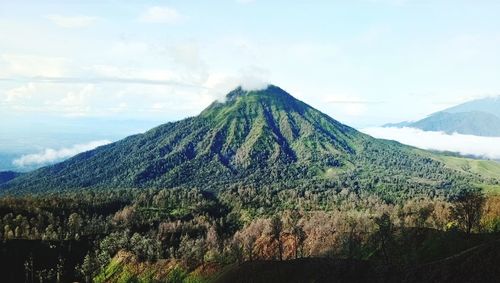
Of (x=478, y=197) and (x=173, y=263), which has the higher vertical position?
(x=478, y=197)

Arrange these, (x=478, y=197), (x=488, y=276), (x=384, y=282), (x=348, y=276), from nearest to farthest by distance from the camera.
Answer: (x=488, y=276)
(x=384, y=282)
(x=348, y=276)
(x=478, y=197)

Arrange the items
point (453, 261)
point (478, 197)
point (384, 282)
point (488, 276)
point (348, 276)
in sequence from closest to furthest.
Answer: point (488, 276), point (453, 261), point (384, 282), point (348, 276), point (478, 197)

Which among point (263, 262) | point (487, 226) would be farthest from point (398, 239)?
point (263, 262)

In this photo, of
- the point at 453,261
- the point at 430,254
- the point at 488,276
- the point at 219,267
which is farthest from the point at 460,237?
the point at 219,267

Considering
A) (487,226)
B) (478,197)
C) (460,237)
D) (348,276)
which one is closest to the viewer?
(348,276)

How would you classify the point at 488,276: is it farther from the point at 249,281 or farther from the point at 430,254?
the point at 249,281

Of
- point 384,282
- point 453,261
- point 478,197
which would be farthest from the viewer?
point 478,197

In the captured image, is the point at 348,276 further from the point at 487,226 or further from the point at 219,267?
the point at 487,226

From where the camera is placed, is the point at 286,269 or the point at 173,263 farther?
the point at 173,263

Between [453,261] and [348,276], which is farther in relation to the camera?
[348,276]
